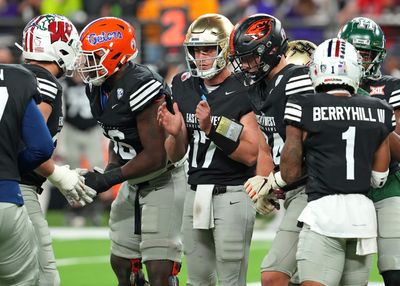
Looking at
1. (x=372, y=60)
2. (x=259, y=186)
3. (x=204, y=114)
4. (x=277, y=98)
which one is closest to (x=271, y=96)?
(x=277, y=98)

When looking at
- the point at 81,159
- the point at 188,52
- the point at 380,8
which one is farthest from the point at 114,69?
the point at 380,8

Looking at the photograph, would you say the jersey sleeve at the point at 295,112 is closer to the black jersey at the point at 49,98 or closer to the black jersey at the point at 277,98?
the black jersey at the point at 277,98

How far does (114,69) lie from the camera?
21.1ft

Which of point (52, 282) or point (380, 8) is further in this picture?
point (380, 8)

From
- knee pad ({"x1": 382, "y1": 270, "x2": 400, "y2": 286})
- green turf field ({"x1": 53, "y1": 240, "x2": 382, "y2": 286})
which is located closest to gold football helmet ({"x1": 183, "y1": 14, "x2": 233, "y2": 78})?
knee pad ({"x1": 382, "y1": 270, "x2": 400, "y2": 286})

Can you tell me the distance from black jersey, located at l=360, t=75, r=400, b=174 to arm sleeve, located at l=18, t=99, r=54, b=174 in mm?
2102

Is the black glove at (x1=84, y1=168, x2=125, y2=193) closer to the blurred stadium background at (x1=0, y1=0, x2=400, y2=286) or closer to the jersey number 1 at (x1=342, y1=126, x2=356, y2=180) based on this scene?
the jersey number 1 at (x1=342, y1=126, x2=356, y2=180)

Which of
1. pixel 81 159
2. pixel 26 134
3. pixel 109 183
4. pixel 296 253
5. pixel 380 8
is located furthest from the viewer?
pixel 380 8

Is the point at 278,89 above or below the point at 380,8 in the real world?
above

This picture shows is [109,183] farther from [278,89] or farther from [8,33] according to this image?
[8,33]

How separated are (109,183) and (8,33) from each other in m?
7.26

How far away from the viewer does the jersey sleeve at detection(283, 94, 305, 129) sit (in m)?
5.20

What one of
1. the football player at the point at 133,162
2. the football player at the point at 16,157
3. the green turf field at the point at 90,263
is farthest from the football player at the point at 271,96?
the green turf field at the point at 90,263

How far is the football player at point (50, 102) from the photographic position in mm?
6023
